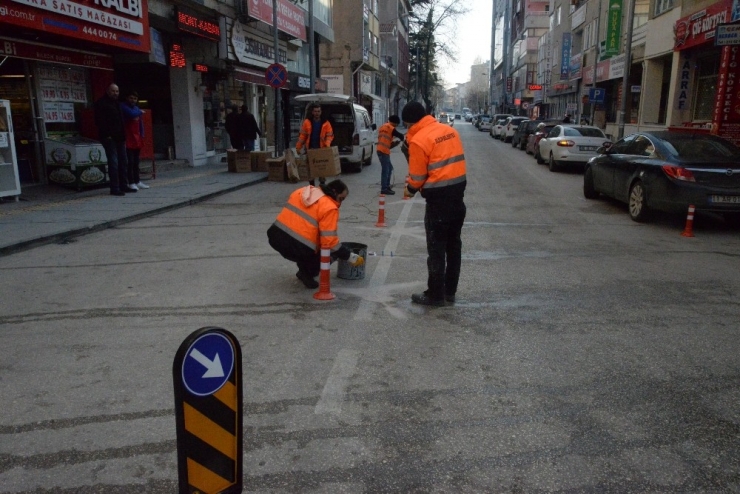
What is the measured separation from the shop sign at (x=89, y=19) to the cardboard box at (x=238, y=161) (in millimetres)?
3966

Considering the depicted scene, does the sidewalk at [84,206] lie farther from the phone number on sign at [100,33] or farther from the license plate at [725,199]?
the license plate at [725,199]

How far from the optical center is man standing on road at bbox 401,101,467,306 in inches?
212

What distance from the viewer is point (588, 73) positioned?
1481 inches

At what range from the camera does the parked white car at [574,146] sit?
744 inches

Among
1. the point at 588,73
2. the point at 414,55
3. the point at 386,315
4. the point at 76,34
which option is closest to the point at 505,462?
the point at 386,315

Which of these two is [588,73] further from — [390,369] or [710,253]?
[390,369]

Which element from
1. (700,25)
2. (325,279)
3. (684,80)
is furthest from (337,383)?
(684,80)

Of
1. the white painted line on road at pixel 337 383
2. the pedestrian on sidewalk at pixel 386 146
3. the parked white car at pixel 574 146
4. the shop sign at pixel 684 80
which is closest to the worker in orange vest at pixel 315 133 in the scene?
the pedestrian on sidewalk at pixel 386 146

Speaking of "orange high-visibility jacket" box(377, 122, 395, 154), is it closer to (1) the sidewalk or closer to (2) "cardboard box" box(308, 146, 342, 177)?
(2) "cardboard box" box(308, 146, 342, 177)

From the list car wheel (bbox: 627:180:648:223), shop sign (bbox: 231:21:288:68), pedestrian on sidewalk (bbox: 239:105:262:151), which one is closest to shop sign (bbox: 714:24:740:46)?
car wheel (bbox: 627:180:648:223)

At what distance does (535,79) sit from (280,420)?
218 feet

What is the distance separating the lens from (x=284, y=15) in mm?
23391

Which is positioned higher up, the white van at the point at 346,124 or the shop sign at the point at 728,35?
the shop sign at the point at 728,35

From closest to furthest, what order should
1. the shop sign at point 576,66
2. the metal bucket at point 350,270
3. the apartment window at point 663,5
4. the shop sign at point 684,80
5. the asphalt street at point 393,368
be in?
the asphalt street at point 393,368
the metal bucket at point 350,270
the shop sign at point 684,80
the apartment window at point 663,5
the shop sign at point 576,66
